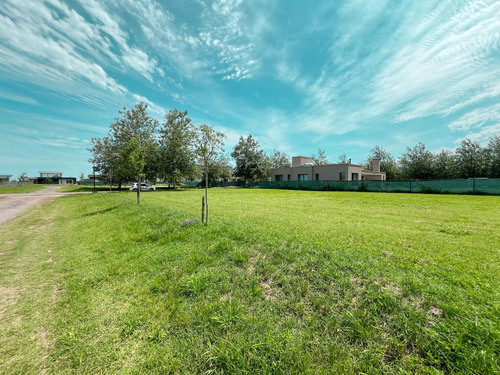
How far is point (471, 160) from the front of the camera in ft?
120

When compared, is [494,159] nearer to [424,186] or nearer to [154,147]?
[424,186]

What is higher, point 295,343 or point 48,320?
point 295,343

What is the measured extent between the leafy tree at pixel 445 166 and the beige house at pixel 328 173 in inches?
506

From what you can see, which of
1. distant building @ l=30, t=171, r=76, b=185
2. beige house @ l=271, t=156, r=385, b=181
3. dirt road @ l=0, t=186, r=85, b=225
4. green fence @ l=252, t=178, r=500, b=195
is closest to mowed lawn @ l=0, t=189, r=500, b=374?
dirt road @ l=0, t=186, r=85, b=225

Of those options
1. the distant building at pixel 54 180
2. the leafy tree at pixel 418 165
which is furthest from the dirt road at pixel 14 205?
the distant building at pixel 54 180

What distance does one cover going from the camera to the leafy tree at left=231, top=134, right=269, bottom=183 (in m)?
47.2

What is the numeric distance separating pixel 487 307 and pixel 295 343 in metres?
2.15

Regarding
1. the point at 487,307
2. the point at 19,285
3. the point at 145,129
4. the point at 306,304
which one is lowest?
the point at 19,285

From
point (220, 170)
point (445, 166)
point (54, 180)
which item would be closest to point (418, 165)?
point (445, 166)

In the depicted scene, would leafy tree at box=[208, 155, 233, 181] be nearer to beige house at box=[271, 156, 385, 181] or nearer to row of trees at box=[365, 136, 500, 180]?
beige house at box=[271, 156, 385, 181]

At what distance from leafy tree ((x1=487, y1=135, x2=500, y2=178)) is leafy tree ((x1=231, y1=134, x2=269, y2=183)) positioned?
38871 millimetres

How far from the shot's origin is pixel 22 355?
242cm

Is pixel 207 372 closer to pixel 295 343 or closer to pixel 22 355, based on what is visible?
pixel 295 343

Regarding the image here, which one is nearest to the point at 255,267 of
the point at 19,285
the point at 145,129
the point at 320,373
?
the point at 320,373
